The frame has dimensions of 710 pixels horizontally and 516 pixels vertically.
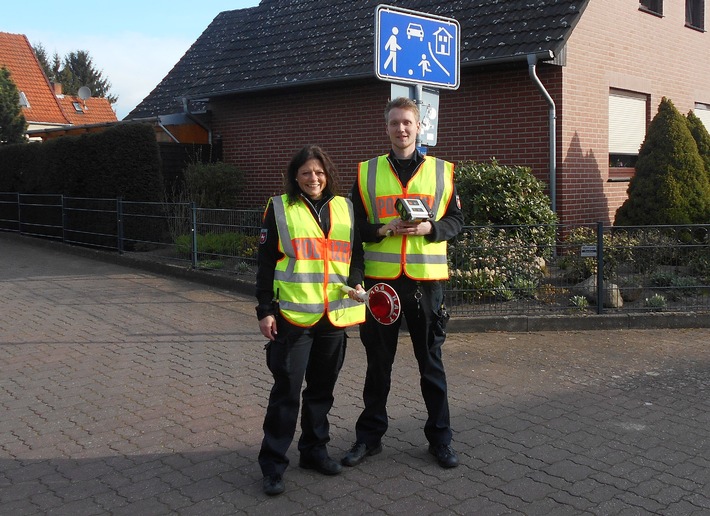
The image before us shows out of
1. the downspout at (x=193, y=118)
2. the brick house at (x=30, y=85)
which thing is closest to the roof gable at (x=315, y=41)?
the downspout at (x=193, y=118)

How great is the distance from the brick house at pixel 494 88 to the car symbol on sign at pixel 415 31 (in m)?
4.02

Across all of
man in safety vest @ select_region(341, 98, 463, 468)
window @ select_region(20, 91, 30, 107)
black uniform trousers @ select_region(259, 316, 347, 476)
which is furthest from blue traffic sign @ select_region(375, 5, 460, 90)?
window @ select_region(20, 91, 30, 107)

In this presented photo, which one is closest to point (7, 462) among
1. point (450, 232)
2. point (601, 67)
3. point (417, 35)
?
point (450, 232)

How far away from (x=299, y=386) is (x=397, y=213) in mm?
1109

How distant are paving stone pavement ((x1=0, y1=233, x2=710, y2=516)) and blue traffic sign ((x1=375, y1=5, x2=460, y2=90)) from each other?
8.14 ft

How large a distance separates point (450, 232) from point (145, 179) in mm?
10234

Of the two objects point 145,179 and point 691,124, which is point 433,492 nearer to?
point 691,124

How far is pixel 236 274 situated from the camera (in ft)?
34.2

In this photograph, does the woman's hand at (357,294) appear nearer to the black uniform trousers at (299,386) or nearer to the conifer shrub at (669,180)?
the black uniform trousers at (299,386)

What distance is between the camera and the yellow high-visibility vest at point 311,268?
4.04m

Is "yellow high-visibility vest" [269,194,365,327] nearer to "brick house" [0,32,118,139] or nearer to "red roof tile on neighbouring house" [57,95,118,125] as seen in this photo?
"brick house" [0,32,118,139]

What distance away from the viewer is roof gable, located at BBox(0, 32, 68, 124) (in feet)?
117

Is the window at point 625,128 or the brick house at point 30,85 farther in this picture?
the brick house at point 30,85

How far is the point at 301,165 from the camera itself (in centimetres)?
416
